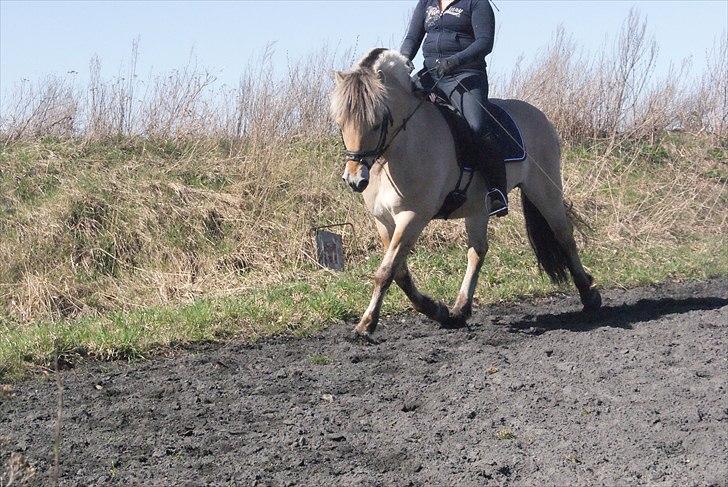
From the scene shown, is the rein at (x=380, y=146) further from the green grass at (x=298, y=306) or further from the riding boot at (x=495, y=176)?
the green grass at (x=298, y=306)

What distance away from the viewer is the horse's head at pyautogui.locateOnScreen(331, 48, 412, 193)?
6.65 m

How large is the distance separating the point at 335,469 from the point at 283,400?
136cm

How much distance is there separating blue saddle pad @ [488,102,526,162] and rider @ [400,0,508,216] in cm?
11

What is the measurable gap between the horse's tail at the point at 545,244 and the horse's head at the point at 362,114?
2.15 metres

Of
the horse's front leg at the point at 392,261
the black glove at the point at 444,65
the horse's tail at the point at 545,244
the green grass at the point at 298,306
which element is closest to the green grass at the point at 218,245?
the green grass at the point at 298,306

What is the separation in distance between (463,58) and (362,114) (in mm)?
1056

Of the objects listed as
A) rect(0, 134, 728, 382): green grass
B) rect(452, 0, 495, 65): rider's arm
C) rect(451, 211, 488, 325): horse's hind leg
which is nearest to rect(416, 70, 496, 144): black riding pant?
rect(452, 0, 495, 65): rider's arm

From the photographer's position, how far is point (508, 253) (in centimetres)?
1079

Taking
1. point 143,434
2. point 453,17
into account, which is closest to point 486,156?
point 453,17

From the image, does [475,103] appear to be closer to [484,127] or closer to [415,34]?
[484,127]

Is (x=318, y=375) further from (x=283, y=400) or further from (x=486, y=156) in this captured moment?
(x=486, y=156)

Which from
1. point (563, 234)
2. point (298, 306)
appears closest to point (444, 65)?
point (563, 234)

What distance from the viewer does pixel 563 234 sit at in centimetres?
848

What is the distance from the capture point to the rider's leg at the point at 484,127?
753 cm
